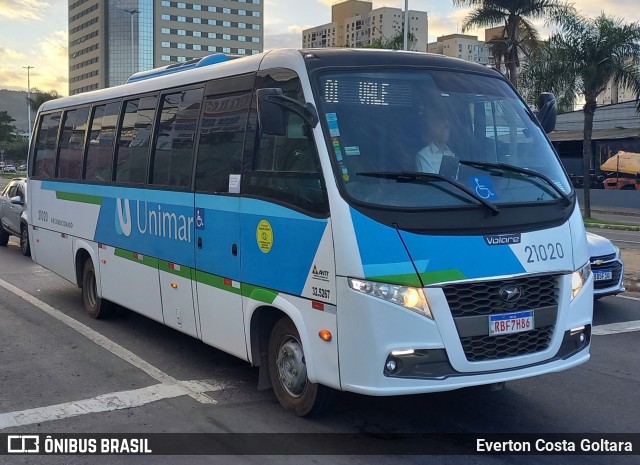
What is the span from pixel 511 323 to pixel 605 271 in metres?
5.26

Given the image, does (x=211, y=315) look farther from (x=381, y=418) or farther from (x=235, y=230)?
(x=381, y=418)

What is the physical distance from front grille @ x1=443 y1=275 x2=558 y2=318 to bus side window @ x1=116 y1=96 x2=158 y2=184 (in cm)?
446

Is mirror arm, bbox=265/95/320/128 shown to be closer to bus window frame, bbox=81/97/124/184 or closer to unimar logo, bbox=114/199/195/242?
unimar logo, bbox=114/199/195/242

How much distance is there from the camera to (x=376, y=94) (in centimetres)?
592

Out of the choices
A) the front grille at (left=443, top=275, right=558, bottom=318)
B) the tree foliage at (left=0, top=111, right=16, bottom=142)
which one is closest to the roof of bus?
the front grille at (left=443, top=275, right=558, bottom=318)

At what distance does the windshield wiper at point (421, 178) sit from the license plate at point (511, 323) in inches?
29.4

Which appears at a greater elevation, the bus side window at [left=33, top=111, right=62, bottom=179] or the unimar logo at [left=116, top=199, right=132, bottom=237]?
the bus side window at [left=33, top=111, right=62, bottom=179]

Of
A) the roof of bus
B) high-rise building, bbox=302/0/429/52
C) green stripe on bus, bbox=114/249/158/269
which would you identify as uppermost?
high-rise building, bbox=302/0/429/52

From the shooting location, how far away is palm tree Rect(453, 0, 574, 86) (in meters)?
32.7

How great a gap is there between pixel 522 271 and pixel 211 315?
298 centimetres

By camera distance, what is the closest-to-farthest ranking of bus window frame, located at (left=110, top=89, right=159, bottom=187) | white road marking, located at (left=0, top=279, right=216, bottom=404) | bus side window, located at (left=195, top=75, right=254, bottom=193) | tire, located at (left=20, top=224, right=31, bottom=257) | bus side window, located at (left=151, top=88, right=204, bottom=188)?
bus side window, located at (left=195, top=75, right=254, bottom=193) → white road marking, located at (left=0, top=279, right=216, bottom=404) → bus side window, located at (left=151, top=88, right=204, bottom=188) → bus window frame, located at (left=110, top=89, right=159, bottom=187) → tire, located at (left=20, top=224, right=31, bottom=257)

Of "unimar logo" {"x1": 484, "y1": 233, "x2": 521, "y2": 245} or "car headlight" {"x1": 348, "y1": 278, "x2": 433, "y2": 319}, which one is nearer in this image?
"car headlight" {"x1": 348, "y1": 278, "x2": 433, "y2": 319}

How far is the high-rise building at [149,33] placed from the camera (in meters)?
152

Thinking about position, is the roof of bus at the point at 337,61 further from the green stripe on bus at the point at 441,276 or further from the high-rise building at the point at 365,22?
the high-rise building at the point at 365,22
